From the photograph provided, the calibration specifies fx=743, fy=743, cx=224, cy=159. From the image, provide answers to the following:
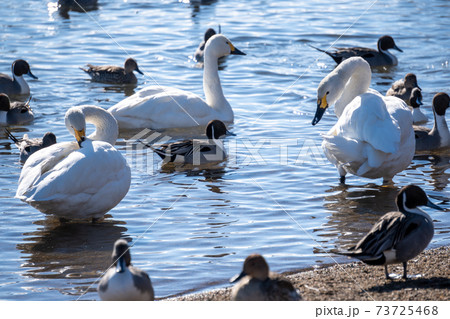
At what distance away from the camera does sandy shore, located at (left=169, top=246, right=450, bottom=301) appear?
514 centimetres

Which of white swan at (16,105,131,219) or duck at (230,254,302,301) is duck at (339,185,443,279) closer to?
duck at (230,254,302,301)

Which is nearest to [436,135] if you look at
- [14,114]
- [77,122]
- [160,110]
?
[160,110]

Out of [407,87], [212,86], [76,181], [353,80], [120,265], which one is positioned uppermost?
[353,80]

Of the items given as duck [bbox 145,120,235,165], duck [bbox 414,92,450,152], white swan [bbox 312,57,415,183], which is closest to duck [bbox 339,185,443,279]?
white swan [bbox 312,57,415,183]

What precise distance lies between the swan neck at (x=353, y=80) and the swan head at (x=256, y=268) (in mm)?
4725

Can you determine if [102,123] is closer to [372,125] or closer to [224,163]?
[224,163]

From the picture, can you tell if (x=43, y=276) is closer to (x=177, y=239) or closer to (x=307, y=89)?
(x=177, y=239)

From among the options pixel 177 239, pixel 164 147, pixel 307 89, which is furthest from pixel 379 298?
pixel 307 89

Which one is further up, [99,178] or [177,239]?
[99,178]

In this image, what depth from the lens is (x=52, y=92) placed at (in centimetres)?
1311

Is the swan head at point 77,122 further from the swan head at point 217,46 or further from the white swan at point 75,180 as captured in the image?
the swan head at point 217,46

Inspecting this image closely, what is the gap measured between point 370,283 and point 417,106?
6265 mm

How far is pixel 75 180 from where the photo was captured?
6.83 m

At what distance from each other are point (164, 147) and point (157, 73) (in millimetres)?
5035
